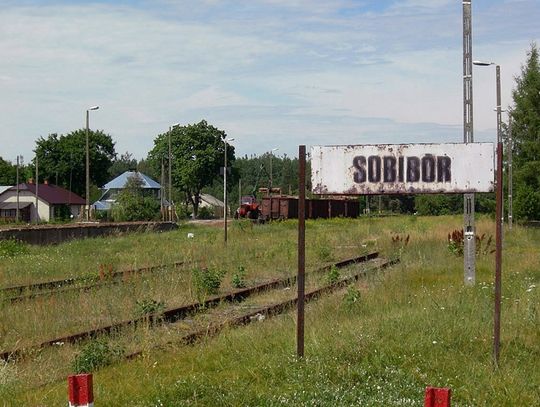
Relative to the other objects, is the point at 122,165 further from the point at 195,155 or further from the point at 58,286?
the point at 58,286

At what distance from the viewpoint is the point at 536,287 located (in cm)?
1377

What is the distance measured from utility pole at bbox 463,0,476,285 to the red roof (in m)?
Answer: 74.7

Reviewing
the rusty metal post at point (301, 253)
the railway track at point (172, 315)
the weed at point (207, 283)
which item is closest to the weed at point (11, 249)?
the railway track at point (172, 315)

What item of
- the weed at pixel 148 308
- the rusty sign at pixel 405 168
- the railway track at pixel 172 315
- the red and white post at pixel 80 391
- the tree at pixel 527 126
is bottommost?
the railway track at pixel 172 315

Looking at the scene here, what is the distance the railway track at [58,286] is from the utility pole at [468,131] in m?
6.79

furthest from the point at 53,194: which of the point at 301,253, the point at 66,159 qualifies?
the point at 301,253

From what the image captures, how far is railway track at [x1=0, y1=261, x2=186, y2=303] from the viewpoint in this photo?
16.0m

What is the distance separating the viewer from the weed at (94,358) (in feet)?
30.9

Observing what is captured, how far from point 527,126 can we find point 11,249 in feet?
129

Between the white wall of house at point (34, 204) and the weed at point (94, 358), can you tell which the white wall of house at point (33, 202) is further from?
the weed at point (94, 358)

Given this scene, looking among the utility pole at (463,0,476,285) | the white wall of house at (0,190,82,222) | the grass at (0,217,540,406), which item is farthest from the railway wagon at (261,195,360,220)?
the grass at (0,217,540,406)

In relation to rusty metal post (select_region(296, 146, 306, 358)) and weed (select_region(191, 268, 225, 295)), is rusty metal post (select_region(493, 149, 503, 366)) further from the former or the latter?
weed (select_region(191, 268, 225, 295))

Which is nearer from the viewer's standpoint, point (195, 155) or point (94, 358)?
point (94, 358)

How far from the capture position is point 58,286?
59.3ft
